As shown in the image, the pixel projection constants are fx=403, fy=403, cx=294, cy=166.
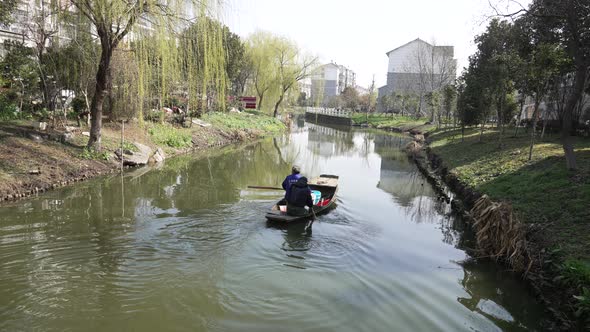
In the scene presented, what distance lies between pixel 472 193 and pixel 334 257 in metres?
6.04

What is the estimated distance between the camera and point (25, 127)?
45.7 ft

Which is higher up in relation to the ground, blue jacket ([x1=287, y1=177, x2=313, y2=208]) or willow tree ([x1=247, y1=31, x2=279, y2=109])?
willow tree ([x1=247, y1=31, x2=279, y2=109])

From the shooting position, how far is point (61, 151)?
44.0ft

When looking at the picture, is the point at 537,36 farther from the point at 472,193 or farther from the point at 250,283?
the point at 250,283

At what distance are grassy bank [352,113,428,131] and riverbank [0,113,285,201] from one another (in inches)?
1197

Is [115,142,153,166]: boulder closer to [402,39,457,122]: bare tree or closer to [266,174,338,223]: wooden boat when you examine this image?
[266,174,338,223]: wooden boat

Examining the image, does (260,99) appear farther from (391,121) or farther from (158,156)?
(158,156)

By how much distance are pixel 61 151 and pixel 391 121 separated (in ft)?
151

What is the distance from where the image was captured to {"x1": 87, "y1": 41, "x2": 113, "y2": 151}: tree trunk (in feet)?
41.7

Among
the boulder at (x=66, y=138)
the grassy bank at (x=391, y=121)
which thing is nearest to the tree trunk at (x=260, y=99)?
the grassy bank at (x=391, y=121)

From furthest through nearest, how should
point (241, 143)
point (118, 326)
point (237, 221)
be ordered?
1. point (241, 143)
2. point (237, 221)
3. point (118, 326)

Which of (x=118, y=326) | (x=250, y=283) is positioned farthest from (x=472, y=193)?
(x=118, y=326)

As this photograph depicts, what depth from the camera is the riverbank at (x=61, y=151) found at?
10.9 metres

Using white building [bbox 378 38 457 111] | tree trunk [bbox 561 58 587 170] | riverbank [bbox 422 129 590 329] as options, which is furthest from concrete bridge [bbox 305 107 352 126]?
tree trunk [bbox 561 58 587 170]
